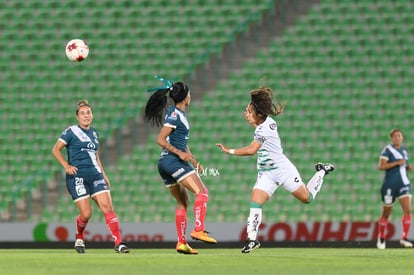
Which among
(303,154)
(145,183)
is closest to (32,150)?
(145,183)

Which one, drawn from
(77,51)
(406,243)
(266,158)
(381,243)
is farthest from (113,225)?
(406,243)

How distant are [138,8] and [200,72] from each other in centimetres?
218

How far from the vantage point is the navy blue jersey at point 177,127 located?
13133 millimetres

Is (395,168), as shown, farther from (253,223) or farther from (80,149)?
(80,149)

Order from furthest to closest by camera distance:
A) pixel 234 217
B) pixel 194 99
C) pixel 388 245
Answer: pixel 194 99 < pixel 234 217 < pixel 388 245

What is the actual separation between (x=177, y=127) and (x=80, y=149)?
1.66 m

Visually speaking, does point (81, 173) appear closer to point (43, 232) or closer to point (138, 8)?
point (43, 232)

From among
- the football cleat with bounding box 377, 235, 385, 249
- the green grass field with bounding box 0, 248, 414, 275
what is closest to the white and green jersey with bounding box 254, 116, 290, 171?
the green grass field with bounding box 0, 248, 414, 275

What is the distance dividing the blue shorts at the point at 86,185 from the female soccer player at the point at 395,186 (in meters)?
6.04

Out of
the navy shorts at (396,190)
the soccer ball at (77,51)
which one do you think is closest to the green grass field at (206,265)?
the soccer ball at (77,51)

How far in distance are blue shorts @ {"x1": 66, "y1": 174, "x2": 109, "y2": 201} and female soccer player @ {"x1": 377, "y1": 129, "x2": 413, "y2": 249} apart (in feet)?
19.8

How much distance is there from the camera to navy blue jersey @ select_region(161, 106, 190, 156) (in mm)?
13133

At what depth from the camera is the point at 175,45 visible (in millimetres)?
23750

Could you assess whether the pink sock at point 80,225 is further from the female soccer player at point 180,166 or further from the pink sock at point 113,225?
the female soccer player at point 180,166
